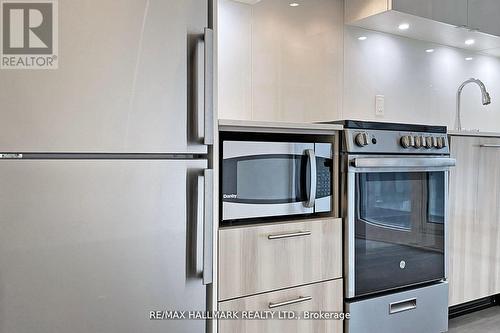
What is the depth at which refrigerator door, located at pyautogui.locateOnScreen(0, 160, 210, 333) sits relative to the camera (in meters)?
1.17

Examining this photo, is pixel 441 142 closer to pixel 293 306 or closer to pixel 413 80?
pixel 413 80

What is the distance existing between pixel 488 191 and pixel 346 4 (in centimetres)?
136

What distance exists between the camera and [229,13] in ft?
6.91

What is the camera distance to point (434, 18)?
2.41 m

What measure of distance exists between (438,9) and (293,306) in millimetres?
1853

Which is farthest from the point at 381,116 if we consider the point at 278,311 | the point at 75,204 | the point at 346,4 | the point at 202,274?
the point at 75,204

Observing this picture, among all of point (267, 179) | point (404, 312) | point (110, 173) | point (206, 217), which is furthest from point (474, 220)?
point (110, 173)

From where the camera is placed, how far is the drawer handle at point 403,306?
6.28ft

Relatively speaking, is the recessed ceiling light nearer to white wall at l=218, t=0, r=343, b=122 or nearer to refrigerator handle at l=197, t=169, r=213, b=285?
white wall at l=218, t=0, r=343, b=122

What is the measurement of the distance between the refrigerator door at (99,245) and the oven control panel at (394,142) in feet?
2.37

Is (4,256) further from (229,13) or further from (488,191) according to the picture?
(488,191)

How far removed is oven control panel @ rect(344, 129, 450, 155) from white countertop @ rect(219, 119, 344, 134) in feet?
0.27

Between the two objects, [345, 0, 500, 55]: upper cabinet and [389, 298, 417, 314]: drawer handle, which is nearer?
[389, 298, 417, 314]: drawer handle

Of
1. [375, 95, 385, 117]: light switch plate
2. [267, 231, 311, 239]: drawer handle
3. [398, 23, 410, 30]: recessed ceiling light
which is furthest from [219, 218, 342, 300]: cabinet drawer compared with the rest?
[398, 23, 410, 30]: recessed ceiling light
